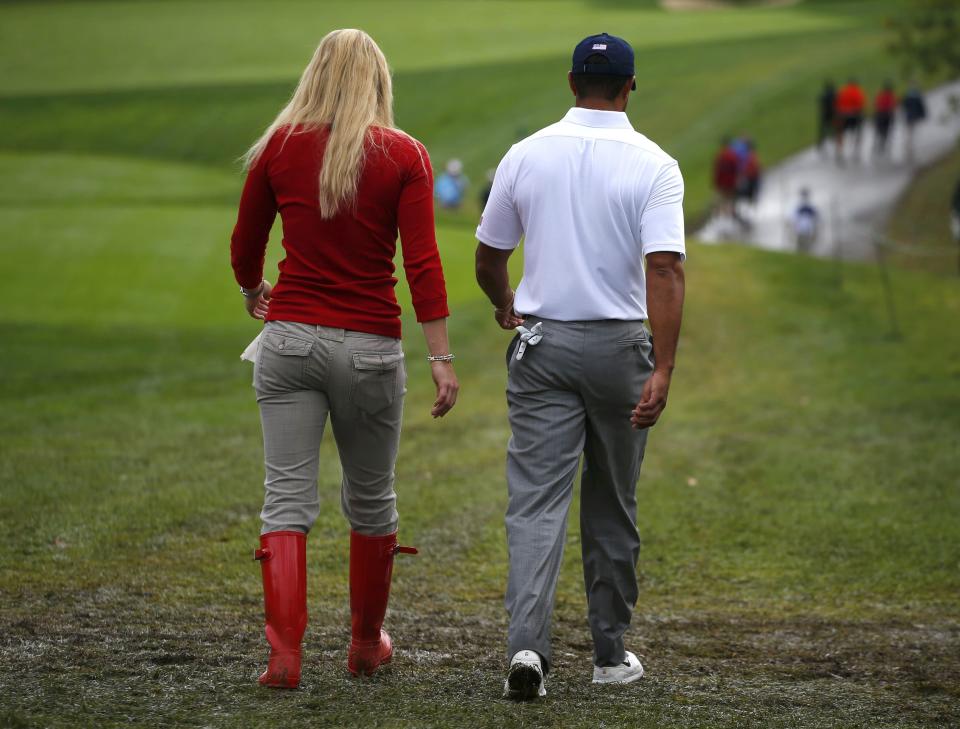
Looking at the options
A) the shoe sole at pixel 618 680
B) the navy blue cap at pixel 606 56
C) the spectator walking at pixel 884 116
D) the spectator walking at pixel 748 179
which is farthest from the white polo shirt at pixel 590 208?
the spectator walking at pixel 884 116

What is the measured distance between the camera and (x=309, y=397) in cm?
447

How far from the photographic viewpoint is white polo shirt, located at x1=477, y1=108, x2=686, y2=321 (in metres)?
4.38

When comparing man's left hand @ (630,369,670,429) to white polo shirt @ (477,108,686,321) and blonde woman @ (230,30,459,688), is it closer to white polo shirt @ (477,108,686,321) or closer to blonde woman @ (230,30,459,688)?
white polo shirt @ (477,108,686,321)

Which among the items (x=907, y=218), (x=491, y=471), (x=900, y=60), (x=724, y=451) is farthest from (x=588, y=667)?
(x=900, y=60)

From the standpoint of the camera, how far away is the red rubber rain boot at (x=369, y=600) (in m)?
4.68

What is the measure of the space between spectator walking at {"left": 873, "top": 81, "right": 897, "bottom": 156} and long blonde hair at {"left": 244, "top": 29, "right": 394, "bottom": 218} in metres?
30.8

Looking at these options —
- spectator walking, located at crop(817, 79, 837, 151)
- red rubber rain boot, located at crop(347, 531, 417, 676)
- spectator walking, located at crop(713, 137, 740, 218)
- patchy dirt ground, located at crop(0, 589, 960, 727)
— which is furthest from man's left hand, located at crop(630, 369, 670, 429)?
spectator walking, located at crop(817, 79, 837, 151)

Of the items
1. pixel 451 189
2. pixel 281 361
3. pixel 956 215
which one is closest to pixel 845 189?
pixel 956 215

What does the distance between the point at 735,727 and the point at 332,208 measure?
200cm

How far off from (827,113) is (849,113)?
92cm

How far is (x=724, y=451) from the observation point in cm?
977

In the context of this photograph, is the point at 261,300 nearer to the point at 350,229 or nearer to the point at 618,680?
the point at 350,229

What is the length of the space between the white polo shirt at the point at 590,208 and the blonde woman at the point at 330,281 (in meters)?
0.33

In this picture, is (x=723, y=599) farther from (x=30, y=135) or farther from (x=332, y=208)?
(x=30, y=135)
